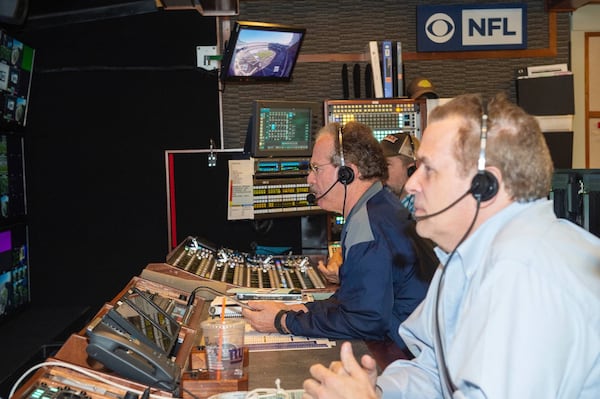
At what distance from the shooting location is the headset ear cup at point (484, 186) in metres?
1.33

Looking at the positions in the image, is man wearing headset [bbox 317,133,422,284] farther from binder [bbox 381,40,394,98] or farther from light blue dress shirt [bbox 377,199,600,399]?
light blue dress shirt [bbox 377,199,600,399]

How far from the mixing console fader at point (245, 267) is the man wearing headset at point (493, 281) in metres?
1.38

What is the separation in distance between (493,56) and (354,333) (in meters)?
3.35

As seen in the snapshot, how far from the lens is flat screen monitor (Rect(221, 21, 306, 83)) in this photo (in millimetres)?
4078

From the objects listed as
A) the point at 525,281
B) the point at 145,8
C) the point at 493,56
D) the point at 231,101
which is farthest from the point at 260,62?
the point at 525,281

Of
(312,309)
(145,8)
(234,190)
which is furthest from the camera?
(145,8)

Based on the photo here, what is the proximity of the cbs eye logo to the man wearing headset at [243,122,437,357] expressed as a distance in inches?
96.9

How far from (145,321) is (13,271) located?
3231 millimetres

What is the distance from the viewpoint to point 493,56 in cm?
491

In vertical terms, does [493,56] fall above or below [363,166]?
above

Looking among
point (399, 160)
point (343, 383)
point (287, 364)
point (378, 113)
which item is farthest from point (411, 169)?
point (343, 383)

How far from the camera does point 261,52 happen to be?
425cm

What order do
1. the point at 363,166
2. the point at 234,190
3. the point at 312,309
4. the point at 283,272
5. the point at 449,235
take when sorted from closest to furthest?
1. the point at 449,235
2. the point at 312,309
3. the point at 363,166
4. the point at 283,272
5. the point at 234,190

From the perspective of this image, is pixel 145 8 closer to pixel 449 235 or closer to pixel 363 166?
pixel 363 166
